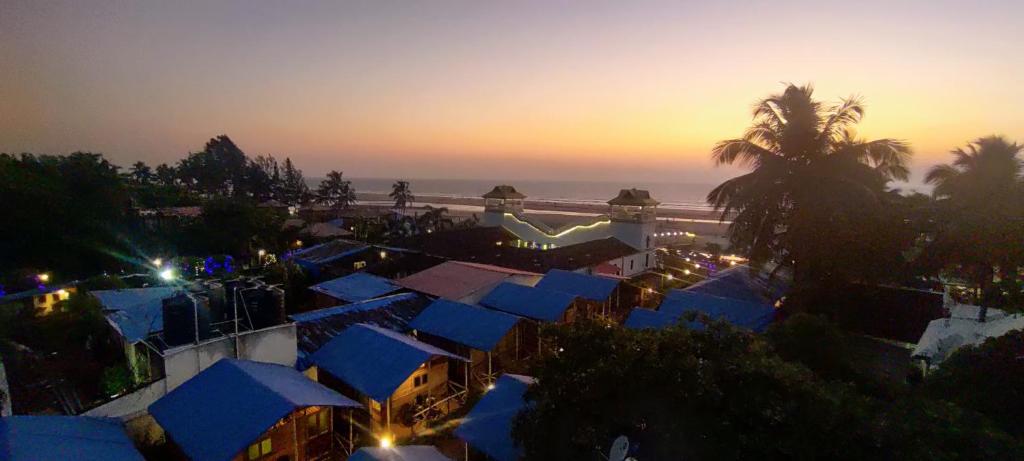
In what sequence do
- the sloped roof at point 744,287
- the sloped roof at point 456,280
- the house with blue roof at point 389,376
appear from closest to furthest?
the house with blue roof at point 389,376
the sloped roof at point 744,287
the sloped roof at point 456,280

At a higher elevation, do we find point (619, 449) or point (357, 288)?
point (619, 449)

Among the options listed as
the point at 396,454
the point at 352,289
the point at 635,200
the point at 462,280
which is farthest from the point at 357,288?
the point at 635,200

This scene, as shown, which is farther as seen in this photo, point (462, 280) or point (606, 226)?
point (606, 226)

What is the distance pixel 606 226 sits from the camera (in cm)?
2506

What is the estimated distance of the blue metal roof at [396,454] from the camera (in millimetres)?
6966

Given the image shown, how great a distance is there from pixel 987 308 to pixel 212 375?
1700 centimetres

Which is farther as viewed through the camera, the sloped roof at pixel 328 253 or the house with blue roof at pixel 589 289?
the sloped roof at pixel 328 253

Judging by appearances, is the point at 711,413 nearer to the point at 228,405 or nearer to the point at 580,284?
the point at 228,405

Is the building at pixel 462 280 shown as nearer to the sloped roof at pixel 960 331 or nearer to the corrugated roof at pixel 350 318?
the corrugated roof at pixel 350 318

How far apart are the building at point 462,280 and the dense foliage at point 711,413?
9.59 m

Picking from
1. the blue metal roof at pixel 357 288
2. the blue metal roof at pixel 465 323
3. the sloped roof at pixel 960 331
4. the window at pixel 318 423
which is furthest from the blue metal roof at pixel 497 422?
the blue metal roof at pixel 357 288

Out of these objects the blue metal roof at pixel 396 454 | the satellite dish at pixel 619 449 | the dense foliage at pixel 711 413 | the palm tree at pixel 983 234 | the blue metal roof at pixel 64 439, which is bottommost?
the blue metal roof at pixel 396 454

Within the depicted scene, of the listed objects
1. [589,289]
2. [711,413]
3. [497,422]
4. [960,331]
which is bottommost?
[497,422]

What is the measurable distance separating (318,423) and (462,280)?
8.22 m
